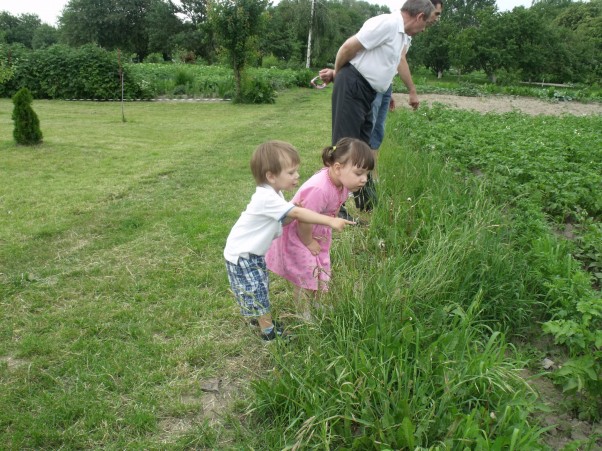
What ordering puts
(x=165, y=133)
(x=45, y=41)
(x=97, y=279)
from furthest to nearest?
(x=45, y=41)
(x=165, y=133)
(x=97, y=279)

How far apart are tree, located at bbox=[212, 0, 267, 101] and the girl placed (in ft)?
49.9

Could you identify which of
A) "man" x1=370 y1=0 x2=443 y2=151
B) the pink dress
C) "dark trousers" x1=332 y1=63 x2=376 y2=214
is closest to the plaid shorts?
the pink dress

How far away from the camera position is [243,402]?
220cm

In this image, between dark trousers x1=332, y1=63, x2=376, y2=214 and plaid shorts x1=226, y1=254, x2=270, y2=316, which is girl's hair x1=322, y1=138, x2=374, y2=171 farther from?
dark trousers x1=332, y1=63, x2=376, y2=214

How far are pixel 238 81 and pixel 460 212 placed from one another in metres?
15.2

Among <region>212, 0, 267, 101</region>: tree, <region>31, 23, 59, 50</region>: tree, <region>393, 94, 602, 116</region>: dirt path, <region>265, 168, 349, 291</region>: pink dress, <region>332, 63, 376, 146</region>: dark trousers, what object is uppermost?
<region>31, 23, 59, 50</region>: tree

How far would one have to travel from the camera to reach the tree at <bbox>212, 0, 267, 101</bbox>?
1617 centimetres

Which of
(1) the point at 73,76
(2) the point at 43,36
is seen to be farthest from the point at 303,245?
(2) the point at 43,36

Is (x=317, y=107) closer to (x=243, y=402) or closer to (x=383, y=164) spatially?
(x=383, y=164)

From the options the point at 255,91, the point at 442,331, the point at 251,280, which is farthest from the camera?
the point at 255,91

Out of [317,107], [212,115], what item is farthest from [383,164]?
[317,107]

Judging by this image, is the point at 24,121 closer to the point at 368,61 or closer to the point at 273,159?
the point at 368,61

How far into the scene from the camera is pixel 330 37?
135 feet

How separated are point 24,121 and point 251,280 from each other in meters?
7.42
